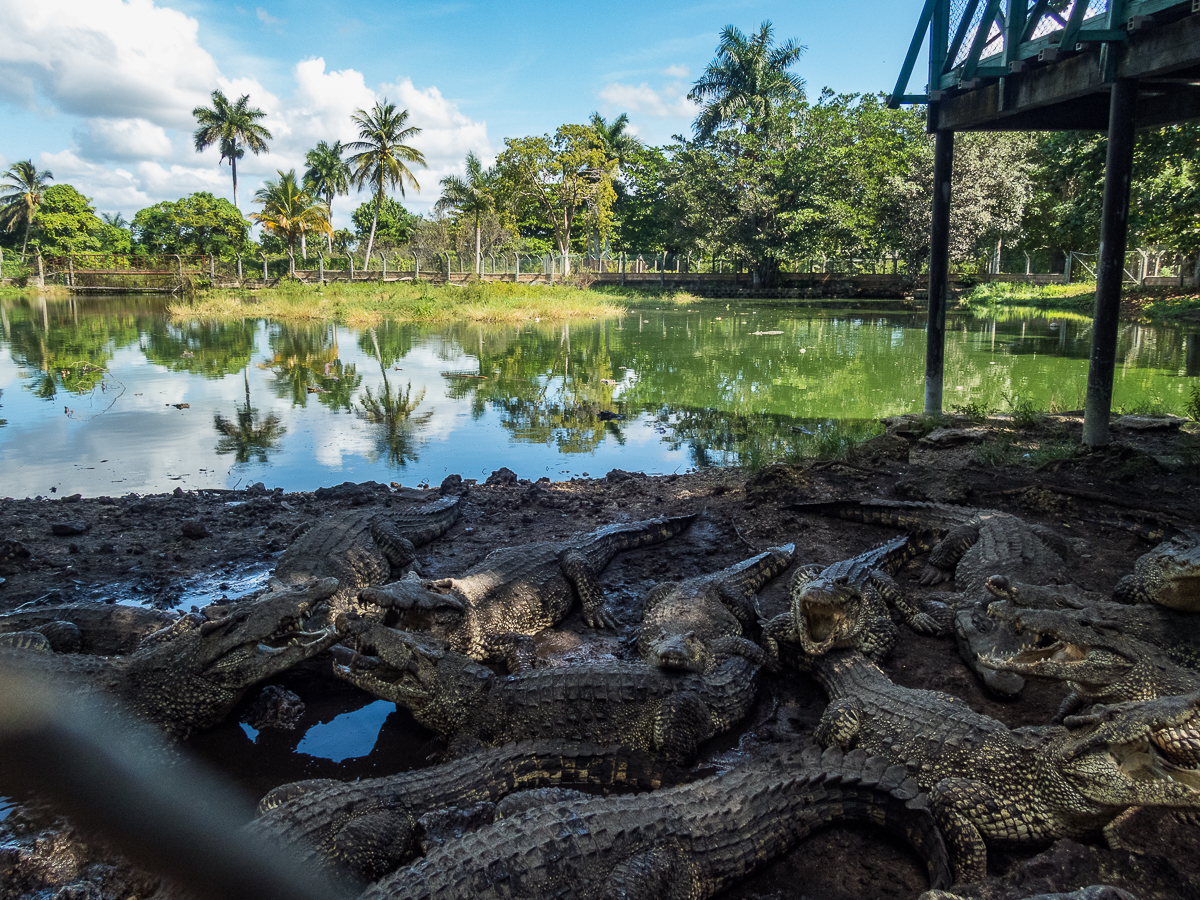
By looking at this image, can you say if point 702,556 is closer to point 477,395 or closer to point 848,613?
point 848,613

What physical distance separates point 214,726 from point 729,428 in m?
7.54

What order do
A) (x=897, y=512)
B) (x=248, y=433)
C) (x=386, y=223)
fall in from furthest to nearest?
1. (x=386, y=223)
2. (x=248, y=433)
3. (x=897, y=512)

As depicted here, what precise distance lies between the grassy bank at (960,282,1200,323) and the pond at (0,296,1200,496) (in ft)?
6.67

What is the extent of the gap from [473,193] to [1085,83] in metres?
40.1

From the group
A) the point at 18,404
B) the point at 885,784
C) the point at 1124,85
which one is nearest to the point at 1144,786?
the point at 885,784

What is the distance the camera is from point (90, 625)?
3969mm

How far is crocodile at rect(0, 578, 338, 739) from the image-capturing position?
3252 millimetres

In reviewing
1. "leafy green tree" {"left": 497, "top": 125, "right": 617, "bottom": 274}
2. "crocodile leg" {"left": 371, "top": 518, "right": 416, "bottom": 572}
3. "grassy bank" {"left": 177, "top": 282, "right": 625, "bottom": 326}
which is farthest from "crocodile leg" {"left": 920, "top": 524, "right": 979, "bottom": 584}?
"leafy green tree" {"left": 497, "top": 125, "right": 617, "bottom": 274}

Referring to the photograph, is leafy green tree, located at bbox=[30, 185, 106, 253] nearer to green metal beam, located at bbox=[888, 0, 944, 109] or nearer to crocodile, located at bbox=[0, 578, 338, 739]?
green metal beam, located at bbox=[888, 0, 944, 109]

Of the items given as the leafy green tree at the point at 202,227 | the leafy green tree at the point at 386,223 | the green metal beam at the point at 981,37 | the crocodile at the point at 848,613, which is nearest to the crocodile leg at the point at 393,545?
the crocodile at the point at 848,613

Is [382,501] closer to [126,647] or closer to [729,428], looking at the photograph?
[126,647]

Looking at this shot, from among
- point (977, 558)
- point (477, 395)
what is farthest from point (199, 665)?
point (477, 395)

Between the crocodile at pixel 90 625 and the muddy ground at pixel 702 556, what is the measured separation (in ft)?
1.76

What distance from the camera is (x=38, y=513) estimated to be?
5.98 metres
